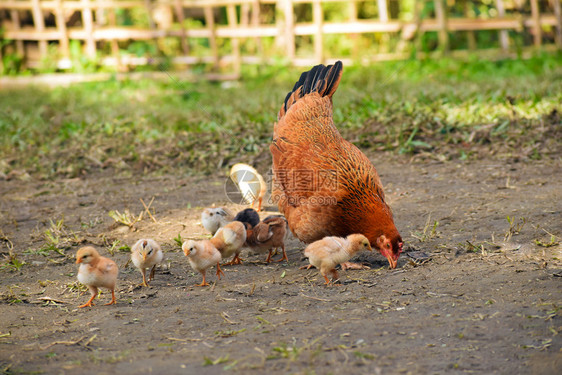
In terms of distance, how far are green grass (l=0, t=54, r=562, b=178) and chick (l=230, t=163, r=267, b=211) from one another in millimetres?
1012

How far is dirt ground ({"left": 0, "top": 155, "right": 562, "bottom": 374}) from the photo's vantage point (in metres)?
2.80

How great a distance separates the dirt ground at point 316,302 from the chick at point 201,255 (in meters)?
0.15

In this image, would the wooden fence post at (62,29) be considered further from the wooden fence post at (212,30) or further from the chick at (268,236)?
the chick at (268,236)

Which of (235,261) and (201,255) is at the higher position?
(201,255)

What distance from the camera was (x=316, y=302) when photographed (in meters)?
3.54

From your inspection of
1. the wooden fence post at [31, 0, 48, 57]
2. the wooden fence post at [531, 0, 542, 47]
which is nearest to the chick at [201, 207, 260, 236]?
the wooden fence post at [531, 0, 542, 47]

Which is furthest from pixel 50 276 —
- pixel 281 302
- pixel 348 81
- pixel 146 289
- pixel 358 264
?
pixel 348 81

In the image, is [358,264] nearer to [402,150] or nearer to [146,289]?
[146,289]

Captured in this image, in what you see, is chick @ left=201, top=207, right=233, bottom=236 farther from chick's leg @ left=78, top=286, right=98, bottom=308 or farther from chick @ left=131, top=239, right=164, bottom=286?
chick's leg @ left=78, top=286, right=98, bottom=308

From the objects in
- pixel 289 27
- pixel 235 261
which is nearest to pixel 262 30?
pixel 289 27

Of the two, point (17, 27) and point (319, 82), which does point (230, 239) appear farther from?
point (17, 27)

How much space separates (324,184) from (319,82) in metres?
1.34

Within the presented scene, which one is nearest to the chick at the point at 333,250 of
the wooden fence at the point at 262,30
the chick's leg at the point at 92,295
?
the chick's leg at the point at 92,295

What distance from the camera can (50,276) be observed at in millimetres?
4223
